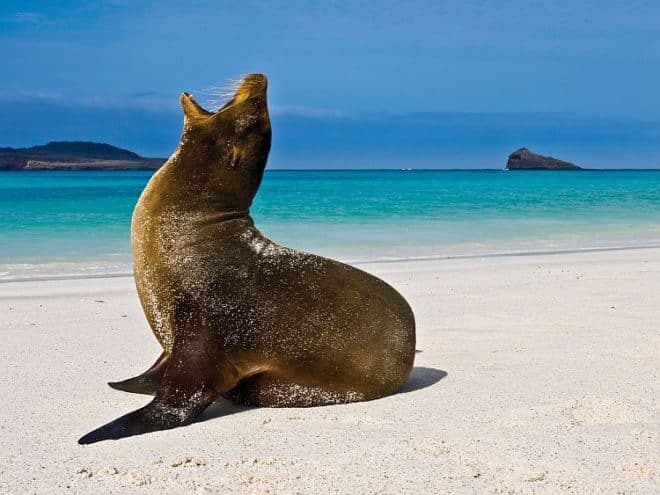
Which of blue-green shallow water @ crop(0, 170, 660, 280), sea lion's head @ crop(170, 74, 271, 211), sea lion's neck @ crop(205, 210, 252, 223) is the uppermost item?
sea lion's head @ crop(170, 74, 271, 211)

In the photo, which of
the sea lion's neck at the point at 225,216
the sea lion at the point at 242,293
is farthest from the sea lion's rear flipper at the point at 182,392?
the sea lion's neck at the point at 225,216

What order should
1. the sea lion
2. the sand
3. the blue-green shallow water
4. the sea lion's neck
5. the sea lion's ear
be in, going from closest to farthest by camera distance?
the sand
the sea lion
the sea lion's neck
the sea lion's ear
the blue-green shallow water

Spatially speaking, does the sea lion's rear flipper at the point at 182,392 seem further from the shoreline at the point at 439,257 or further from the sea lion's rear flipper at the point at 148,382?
the shoreline at the point at 439,257

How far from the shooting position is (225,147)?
16.5ft

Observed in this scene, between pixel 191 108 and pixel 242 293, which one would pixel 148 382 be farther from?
pixel 191 108

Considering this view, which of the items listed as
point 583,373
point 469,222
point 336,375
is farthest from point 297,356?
point 469,222

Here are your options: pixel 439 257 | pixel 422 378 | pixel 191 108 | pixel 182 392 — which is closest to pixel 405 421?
pixel 422 378

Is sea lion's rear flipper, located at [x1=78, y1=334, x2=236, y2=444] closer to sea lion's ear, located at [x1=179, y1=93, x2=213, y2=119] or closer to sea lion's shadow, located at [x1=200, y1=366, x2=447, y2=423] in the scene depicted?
sea lion's shadow, located at [x1=200, y1=366, x2=447, y2=423]

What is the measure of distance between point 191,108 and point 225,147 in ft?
1.08

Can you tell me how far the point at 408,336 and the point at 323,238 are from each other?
1510cm

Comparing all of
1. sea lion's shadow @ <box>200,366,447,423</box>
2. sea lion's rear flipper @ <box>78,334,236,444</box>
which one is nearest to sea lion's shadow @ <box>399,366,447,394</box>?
sea lion's shadow @ <box>200,366,447,423</box>

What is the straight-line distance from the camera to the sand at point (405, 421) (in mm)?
3787

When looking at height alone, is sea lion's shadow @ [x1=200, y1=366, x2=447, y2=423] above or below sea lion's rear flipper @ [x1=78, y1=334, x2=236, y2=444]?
below

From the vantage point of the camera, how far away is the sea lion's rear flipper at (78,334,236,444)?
173 inches
